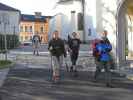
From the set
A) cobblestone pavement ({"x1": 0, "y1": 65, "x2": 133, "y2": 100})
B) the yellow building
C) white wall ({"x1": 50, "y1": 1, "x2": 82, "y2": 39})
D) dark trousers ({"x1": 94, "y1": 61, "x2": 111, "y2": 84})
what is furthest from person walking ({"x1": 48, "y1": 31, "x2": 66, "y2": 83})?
the yellow building

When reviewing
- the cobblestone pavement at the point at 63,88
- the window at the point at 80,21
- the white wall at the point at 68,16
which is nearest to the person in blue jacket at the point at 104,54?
the cobblestone pavement at the point at 63,88

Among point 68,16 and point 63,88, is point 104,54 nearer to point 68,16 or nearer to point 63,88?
point 63,88

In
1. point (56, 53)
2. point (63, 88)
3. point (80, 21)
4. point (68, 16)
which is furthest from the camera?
→ point (68, 16)

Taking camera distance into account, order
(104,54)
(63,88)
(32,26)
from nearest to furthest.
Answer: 1. (63,88)
2. (104,54)
3. (32,26)

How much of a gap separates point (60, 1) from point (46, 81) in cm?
5148

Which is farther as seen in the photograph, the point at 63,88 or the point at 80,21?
the point at 80,21

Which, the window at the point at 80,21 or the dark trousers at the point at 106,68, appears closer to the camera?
the dark trousers at the point at 106,68

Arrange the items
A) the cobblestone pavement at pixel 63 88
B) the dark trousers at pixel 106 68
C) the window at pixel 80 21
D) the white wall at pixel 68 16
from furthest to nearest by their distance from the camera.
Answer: the white wall at pixel 68 16, the window at pixel 80 21, the dark trousers at pixel 106 68, the cobblestone pavement at pixel 63 88

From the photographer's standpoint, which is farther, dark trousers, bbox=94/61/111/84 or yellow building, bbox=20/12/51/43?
yellow building, bbox=20/12/51/43

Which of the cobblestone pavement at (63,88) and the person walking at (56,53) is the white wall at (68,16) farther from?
the person walking at (56,53)

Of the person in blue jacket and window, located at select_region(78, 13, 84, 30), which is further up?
window, located at select_region(78, 13, 84, 30)

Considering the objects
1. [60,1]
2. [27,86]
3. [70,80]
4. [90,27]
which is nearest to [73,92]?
[27,86]

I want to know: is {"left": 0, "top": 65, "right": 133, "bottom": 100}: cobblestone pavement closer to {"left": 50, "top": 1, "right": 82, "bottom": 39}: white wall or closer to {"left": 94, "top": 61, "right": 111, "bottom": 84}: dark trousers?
{"left": 94, "top": 61, "right": 111, "bottom": 84}: dark trousers

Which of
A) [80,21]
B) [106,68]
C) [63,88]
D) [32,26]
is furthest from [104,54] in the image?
[32,26]
